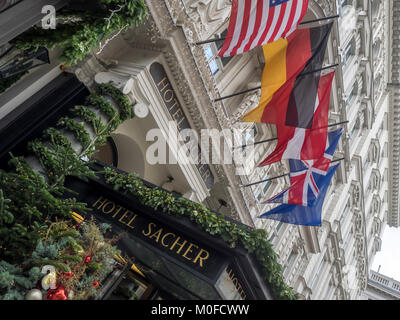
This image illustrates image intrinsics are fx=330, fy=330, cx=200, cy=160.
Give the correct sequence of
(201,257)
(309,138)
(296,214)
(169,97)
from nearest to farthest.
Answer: (201,257), (169,97), (309,138), (296,214)

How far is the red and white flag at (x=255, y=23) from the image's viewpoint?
8898 millimetres

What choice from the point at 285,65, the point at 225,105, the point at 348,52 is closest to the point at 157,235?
the point at 285,65

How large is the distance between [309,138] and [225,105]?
3.96m

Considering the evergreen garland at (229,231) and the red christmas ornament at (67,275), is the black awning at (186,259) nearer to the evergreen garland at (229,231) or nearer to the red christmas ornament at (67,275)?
the evergreen garland at (229,231)

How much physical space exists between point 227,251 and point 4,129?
19.7 feet

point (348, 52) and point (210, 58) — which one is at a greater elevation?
point (348, 52)

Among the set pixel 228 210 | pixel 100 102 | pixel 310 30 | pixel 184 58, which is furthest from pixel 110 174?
pixel 310 30

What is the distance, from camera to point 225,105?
541 inches

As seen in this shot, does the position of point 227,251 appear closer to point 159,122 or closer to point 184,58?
point 159,122

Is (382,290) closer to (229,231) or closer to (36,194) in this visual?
(229,231)

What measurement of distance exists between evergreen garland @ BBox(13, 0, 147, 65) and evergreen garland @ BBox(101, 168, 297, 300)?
3423 mm

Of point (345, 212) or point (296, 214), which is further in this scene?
point (345, 212)

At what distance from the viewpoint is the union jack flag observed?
38.2 ft

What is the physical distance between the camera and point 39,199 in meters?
5.36
